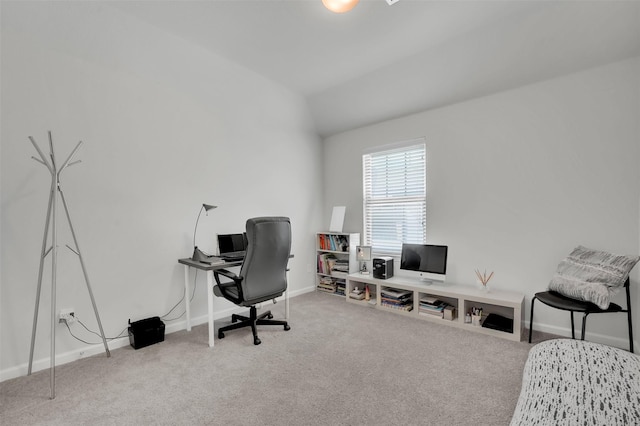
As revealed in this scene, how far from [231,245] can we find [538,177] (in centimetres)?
340

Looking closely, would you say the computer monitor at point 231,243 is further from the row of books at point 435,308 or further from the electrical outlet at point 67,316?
the row of books at point 435,308

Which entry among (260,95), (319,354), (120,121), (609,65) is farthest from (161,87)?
(609,65)

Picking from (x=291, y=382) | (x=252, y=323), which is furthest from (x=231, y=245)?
(x=291, y=382)

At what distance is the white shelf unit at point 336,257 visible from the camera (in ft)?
14.2

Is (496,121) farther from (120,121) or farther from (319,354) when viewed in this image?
(120,121)

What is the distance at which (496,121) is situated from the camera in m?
3.23

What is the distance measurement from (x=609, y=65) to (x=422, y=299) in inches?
112

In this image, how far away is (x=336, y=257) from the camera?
4.66 metres

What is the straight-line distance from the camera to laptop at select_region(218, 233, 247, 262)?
3.36 metres

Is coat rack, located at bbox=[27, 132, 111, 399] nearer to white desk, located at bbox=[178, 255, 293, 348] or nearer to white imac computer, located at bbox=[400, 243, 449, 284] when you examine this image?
white desk, located at bbox=[178, 255, 293, 348]

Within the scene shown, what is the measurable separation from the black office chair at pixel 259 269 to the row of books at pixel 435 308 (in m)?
1.66

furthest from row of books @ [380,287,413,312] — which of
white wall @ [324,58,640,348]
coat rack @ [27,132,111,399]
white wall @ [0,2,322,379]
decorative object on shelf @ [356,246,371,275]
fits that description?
coat rack @ [27,132,111,399]

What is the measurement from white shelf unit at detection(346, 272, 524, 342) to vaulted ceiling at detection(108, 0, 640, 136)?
2202mm

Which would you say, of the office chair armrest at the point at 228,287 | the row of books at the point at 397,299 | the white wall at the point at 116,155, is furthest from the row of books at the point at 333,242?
the office chair armrest at the point at 228,287
